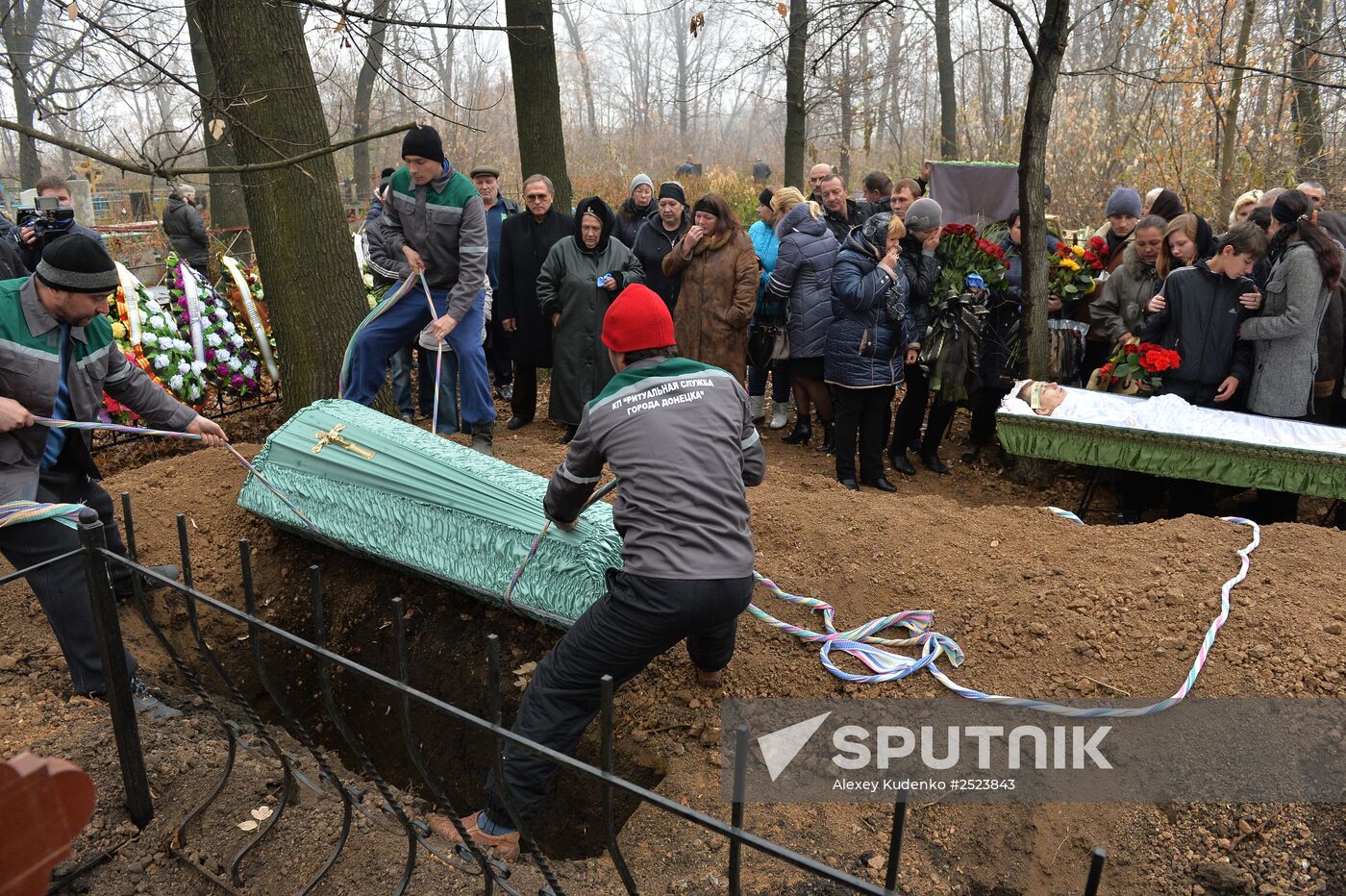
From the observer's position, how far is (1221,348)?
5320 millimetres

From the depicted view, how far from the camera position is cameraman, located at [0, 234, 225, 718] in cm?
336

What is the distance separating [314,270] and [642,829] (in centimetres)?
371

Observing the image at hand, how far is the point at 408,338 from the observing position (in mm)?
5375

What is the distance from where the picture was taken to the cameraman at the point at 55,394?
3363 mm

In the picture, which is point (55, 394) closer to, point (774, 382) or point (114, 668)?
point (114, 668)

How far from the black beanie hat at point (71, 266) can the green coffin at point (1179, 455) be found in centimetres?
446

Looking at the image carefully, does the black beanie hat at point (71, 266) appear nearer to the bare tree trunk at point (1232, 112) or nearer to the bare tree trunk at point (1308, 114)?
the bare tree trunk at point (1232, 112)

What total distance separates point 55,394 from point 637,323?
7.39 ft

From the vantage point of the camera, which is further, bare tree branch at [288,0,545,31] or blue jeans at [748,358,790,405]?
blue jeans at [748,358,790,405]

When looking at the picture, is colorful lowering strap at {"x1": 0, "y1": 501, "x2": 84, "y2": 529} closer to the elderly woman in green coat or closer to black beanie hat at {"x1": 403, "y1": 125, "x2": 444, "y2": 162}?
black beanie hat at {"x1": 403, "y1": 125, "x2": 444, "y2": 162}

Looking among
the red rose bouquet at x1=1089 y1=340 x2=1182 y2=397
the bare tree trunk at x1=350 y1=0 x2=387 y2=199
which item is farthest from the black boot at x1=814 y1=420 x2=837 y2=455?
the bare tree trunk at x1=350 y1=0 x2=387 y2=199

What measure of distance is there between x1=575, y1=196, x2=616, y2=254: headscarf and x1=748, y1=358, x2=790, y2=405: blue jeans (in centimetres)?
160

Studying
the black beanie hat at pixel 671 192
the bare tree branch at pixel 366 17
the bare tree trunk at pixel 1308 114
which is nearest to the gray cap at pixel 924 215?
the black beanie hat at pixel 671 192

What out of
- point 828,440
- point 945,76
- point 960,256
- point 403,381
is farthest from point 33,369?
point 945,76
